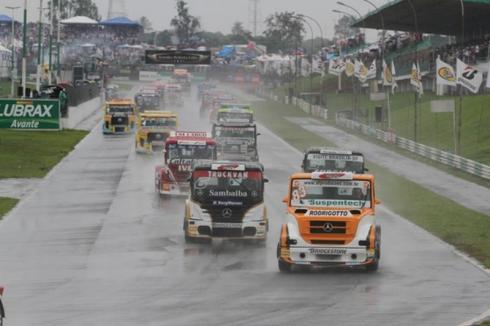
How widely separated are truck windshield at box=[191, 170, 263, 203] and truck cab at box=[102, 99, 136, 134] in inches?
1871

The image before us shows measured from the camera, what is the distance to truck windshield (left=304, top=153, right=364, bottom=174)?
39.5m

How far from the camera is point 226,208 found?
29.5 m

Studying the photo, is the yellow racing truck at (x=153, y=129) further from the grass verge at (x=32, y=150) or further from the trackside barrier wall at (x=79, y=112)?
the trackside barrier wall at (x=79, y=112)

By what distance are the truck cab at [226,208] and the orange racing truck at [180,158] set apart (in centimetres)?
1013

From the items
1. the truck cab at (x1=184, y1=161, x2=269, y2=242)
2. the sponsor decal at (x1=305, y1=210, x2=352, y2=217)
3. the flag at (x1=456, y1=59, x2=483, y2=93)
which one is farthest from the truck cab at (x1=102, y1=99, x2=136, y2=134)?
the sponsor decal at (x1=305, y1=210, x2=352, y2=217)

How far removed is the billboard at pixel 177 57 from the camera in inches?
5236

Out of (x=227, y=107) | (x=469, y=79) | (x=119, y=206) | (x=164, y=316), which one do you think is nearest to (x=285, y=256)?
(x=164, y=316)

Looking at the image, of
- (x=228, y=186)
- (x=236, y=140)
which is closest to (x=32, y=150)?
(x=236, y=140)

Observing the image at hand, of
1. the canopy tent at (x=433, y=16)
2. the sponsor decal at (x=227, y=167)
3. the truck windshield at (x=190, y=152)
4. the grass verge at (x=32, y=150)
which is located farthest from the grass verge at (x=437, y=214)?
the canopy tent at (x=433, y=16)

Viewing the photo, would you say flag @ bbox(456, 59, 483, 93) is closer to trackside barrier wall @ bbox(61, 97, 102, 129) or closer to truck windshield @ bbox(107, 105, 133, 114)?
truck windshield @ bbox(107, 105, 133, 114)

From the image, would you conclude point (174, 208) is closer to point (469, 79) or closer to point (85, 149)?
point (469, 79)

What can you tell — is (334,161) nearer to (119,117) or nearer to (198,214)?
(198,214)

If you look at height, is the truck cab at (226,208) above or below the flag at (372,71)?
below

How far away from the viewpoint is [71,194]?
42.9 meters
